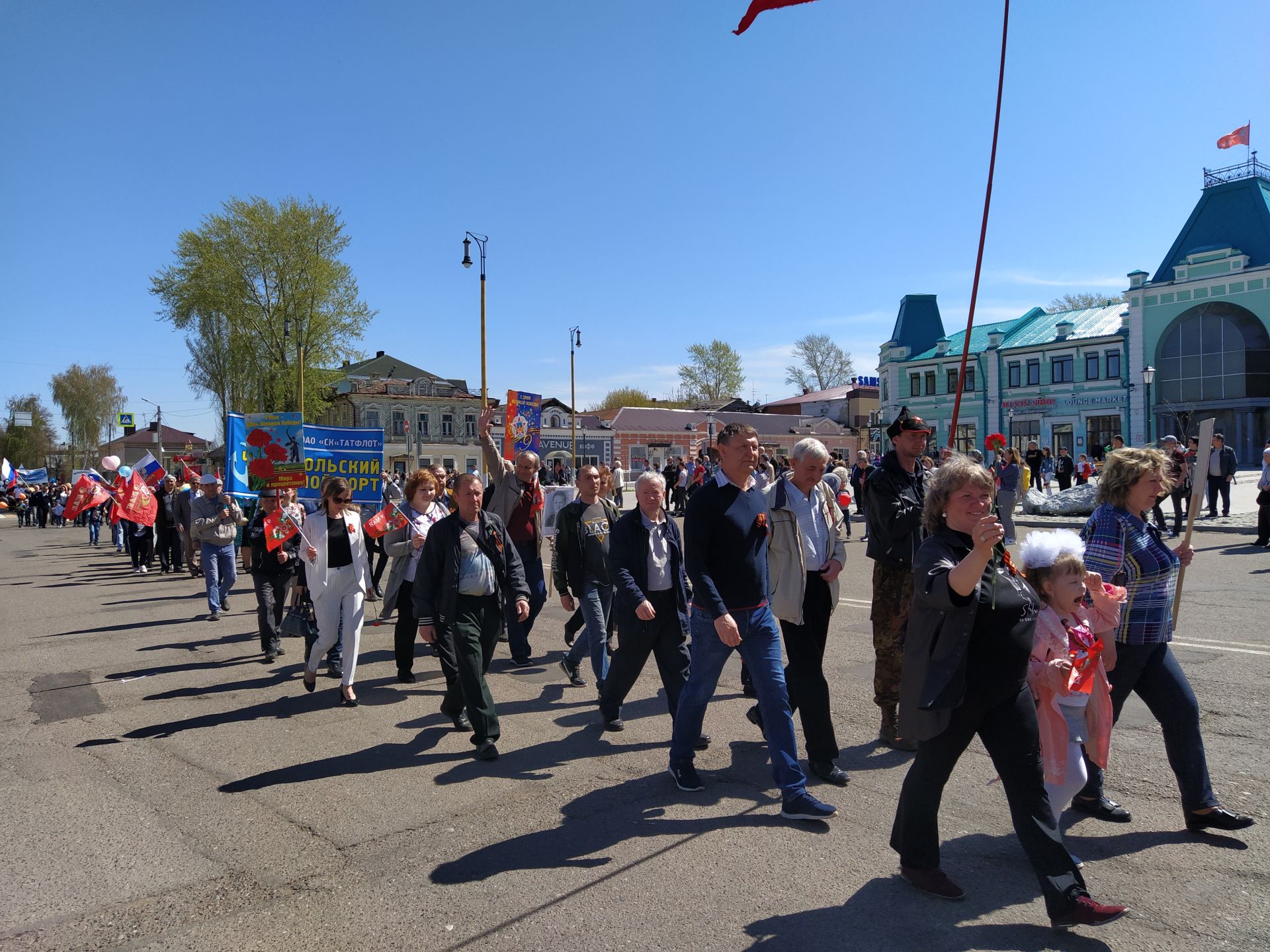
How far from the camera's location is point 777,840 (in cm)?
408

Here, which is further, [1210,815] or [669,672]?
[669,672]

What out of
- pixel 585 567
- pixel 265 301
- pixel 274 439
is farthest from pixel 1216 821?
pixel 265 301

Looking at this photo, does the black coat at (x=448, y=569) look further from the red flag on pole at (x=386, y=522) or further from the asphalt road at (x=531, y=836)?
the red flag on pole at (x=386, y=522)

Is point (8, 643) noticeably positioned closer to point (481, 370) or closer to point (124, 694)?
point (124, 694)

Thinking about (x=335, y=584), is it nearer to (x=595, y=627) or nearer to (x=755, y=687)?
(x=595, y=627)

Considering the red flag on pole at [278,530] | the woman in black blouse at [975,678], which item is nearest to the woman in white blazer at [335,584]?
the red flag on pole at [278,530]

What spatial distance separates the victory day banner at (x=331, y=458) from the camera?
1165 centimetres

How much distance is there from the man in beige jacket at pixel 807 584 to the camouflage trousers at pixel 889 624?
38 cm

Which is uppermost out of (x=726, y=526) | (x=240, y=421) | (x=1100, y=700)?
(x=240, y=421)

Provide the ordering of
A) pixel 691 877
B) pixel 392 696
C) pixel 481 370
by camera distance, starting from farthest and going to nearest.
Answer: pixel 481 370
pixel 392 696
pixel 691 877

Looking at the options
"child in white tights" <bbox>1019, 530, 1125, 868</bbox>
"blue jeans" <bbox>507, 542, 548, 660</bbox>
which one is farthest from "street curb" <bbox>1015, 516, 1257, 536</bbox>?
"child in white tights" <bbox>1019, 530, 1125, 868</bbox>

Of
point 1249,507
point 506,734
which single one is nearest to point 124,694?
point 506,734

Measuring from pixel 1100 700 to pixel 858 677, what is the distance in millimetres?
3499

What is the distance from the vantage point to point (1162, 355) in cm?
4884
